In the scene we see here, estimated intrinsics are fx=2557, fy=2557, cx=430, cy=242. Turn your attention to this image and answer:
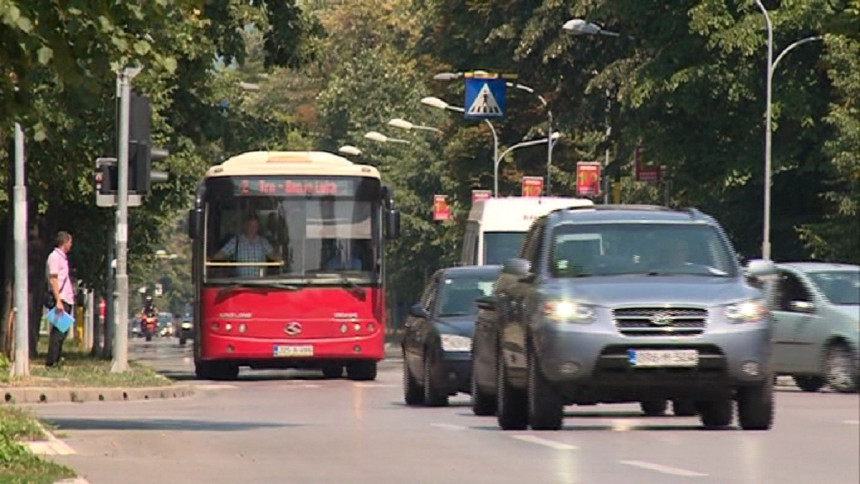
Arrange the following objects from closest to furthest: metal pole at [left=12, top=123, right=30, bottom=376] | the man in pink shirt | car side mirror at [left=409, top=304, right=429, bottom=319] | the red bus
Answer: car side mirror at [left=409, top=304, right=429, bottom=319] → metal pole at [left=12, top=123, right=30, bottom=376] → the man in pink shirt → the red bus

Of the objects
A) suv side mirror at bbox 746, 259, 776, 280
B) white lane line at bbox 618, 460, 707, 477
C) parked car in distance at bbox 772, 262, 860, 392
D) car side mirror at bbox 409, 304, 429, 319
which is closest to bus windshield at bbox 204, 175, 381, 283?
parked car in distance at bbox 772, 262, 860, 392

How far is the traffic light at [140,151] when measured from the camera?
32219mm

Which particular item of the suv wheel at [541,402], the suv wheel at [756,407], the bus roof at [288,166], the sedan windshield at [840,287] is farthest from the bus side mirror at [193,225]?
the suv wheel at [756,407]

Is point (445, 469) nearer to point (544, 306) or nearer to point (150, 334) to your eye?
point (544, 306)

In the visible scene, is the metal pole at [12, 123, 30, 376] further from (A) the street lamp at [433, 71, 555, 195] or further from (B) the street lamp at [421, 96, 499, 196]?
(B) the street lamp at [421, 96, 499, 196]

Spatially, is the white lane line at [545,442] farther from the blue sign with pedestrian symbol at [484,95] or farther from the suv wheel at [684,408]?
the blue sign with pedestrian symbol at [484,95]

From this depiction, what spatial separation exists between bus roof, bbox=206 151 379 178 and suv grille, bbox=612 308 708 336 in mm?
17751

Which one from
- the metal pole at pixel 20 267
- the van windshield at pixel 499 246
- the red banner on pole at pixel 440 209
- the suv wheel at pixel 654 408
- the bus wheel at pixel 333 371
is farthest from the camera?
the red banner on pole at pixel 440 209

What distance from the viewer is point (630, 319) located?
18.4 m

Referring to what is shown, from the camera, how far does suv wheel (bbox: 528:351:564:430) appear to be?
62.2ft

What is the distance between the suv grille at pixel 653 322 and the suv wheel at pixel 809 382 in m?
12.1

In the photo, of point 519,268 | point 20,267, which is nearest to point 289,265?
point 20,267

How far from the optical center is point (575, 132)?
64562 millimetres

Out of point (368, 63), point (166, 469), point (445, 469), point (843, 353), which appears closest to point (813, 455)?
point (445, 469)
